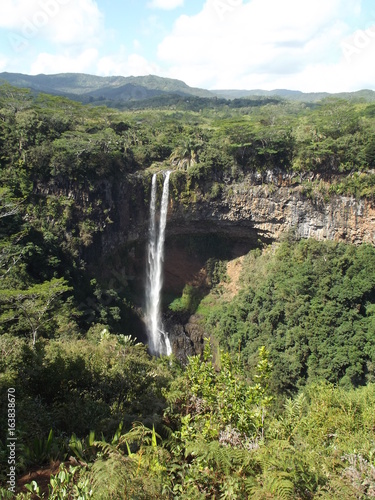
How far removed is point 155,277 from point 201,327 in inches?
181

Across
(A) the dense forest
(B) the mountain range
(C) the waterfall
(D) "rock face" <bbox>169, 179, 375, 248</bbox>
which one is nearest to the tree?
(A) the dense forest

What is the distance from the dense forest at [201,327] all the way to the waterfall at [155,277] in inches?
47.2

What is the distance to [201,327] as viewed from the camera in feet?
77.2

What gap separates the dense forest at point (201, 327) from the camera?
138 inches

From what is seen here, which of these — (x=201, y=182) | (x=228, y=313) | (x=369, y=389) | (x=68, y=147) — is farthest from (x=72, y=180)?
(x=369, y=389)

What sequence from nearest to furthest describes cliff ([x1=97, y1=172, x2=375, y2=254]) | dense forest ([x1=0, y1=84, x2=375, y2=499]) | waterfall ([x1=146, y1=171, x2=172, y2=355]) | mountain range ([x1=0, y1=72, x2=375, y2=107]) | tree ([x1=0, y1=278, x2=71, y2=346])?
1. dense forest ([x1=0, y1=84, x2=375, y2=499])
2. tree ([x1=0, y1=278, x2=71, y2=346])
3. cliff ([x1=97, y1=172, x2=375, y2=254])
4. waterfall ([x1=146, y1=171, x2=172, y2=355])
5. mountain range ([x1=0, y1=72, x2=375, y2=107])

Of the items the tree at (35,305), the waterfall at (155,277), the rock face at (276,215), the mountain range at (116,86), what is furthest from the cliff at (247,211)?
the mountain range at (116,86)

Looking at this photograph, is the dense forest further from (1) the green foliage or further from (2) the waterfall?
(2) the waterfall

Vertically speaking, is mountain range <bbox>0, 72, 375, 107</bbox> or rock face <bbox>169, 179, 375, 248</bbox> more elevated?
mountain range <bbox>0, 72, 375, 107</bbox>

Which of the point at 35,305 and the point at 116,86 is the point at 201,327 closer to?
Answer: the point at 35,305

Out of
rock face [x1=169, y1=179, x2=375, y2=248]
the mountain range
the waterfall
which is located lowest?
the waterfall

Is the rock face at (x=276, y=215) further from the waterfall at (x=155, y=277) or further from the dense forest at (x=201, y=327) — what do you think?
the waterfall at (x=155, y=277)

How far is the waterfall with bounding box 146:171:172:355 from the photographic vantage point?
75.1ft

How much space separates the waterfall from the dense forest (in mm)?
1199
